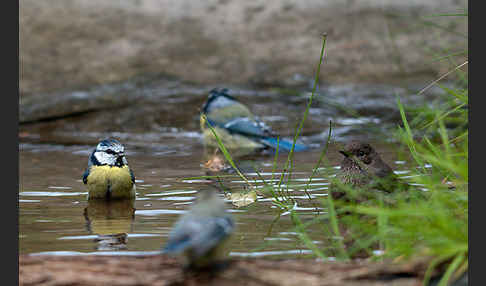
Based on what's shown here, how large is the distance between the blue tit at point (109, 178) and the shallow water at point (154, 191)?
11 centimetres

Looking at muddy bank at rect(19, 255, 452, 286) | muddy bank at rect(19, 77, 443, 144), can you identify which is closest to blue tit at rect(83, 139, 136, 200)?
muddy bank at rect(19, 255, 452, 286)

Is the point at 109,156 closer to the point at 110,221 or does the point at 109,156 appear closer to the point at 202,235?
the point at 110,221

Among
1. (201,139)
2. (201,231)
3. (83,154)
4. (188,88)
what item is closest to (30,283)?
(201,231)

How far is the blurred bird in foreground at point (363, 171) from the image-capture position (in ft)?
12.1

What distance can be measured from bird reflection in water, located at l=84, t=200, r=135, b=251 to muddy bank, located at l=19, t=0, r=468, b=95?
6166mm

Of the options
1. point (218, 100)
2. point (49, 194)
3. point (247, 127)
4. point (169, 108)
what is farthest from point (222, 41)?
point (49, 194)

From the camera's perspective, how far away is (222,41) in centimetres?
1158

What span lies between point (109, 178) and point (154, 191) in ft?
1.35

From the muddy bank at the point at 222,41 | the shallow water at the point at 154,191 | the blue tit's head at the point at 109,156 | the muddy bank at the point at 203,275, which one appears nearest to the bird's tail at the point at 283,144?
the shallow water at the point at 154,191

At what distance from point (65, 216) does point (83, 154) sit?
311 cm

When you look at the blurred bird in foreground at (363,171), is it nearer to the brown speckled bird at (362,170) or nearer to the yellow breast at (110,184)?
the brown speckled bird at (362,170)

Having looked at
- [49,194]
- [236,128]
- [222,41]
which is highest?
[222,41]

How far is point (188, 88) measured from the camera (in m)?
10.2

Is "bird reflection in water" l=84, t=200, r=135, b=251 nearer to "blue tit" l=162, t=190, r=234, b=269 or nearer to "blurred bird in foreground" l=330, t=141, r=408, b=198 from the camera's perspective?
"blue tit" l=162, t=190, r=234, b=269
